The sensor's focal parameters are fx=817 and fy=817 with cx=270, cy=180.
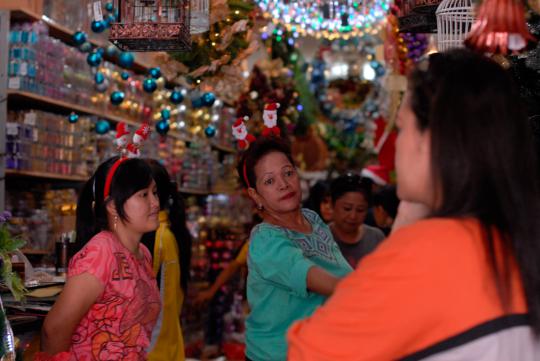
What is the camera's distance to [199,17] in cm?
347

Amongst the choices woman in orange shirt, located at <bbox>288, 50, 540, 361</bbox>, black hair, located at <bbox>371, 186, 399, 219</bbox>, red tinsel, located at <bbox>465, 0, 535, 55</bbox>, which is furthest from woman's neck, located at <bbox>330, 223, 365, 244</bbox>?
woman in orange shirt, located at <bbox>288, 50, 540, 361</bbox>

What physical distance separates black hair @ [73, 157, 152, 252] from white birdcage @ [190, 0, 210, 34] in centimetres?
76

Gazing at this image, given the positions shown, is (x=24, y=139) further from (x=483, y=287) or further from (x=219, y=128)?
(x=483, y=287)

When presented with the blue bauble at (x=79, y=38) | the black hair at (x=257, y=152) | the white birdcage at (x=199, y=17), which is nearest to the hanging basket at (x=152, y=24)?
the white birdcage at (x=199, y=17)

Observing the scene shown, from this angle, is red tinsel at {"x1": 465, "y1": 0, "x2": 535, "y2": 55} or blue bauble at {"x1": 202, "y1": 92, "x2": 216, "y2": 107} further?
blue bauble at {"x1": 202, "y1": 92, "x2": 216, "y2": 107}

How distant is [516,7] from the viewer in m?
2.10

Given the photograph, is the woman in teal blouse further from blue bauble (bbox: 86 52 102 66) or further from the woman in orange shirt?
blue bauble (bbox: 86 52 102 66)

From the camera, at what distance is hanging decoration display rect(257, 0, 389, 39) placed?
5504mm

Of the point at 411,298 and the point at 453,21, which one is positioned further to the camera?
the point at 453,21

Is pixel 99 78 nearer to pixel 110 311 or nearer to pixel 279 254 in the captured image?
pixel 110 311

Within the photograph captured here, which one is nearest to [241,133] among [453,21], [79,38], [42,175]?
[453,21]

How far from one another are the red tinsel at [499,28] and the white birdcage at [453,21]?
928 mm

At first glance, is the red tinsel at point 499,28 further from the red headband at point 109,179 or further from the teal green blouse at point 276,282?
the red headband at point 109,179

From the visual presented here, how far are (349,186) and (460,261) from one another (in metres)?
3.36
